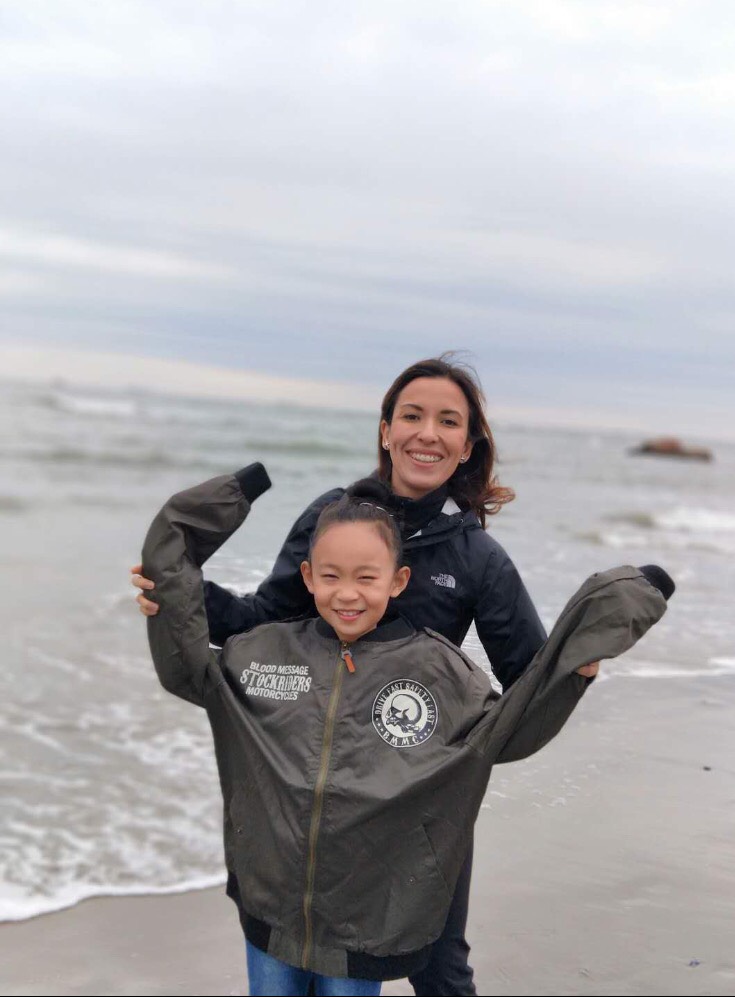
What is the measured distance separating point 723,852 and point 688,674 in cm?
242

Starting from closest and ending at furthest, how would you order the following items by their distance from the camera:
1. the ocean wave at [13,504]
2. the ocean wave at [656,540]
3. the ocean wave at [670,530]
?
the ocean wave at [656,540] < the ocean wave at [670,530] < the ocean wave at [13,504]

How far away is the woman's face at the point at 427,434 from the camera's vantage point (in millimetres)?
2912

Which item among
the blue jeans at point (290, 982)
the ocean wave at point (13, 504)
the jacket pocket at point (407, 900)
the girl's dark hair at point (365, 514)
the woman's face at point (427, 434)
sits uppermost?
the woman's face at point (427, 434)

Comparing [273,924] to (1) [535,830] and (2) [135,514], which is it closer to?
(1) [535,830]

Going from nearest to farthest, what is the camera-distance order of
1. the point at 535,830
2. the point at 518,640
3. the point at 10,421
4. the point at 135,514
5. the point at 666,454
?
1. the point at 518,640
2. the point at 535,830
3. the point at 135,514
4. the point at 10,421
5. the point at 666,454

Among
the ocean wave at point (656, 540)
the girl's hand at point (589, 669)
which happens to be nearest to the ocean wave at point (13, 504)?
the ocean wave at point (656, 540)

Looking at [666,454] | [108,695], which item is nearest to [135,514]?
[108,695]

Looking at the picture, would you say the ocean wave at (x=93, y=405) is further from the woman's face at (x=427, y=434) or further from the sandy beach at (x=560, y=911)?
the woman's face at (x=427, y=434)

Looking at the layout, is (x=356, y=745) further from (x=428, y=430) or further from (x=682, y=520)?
(x=682, y=520)

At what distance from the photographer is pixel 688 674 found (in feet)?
20.9

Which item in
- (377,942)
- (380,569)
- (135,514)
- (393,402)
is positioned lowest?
(135,514)

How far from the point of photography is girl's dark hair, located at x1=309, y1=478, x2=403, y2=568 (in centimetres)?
257

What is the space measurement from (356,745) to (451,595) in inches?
21.7

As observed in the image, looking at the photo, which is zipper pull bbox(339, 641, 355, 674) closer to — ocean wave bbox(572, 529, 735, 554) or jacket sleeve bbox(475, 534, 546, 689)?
jacket sleeve bbox(475, 534, 546, 689)
